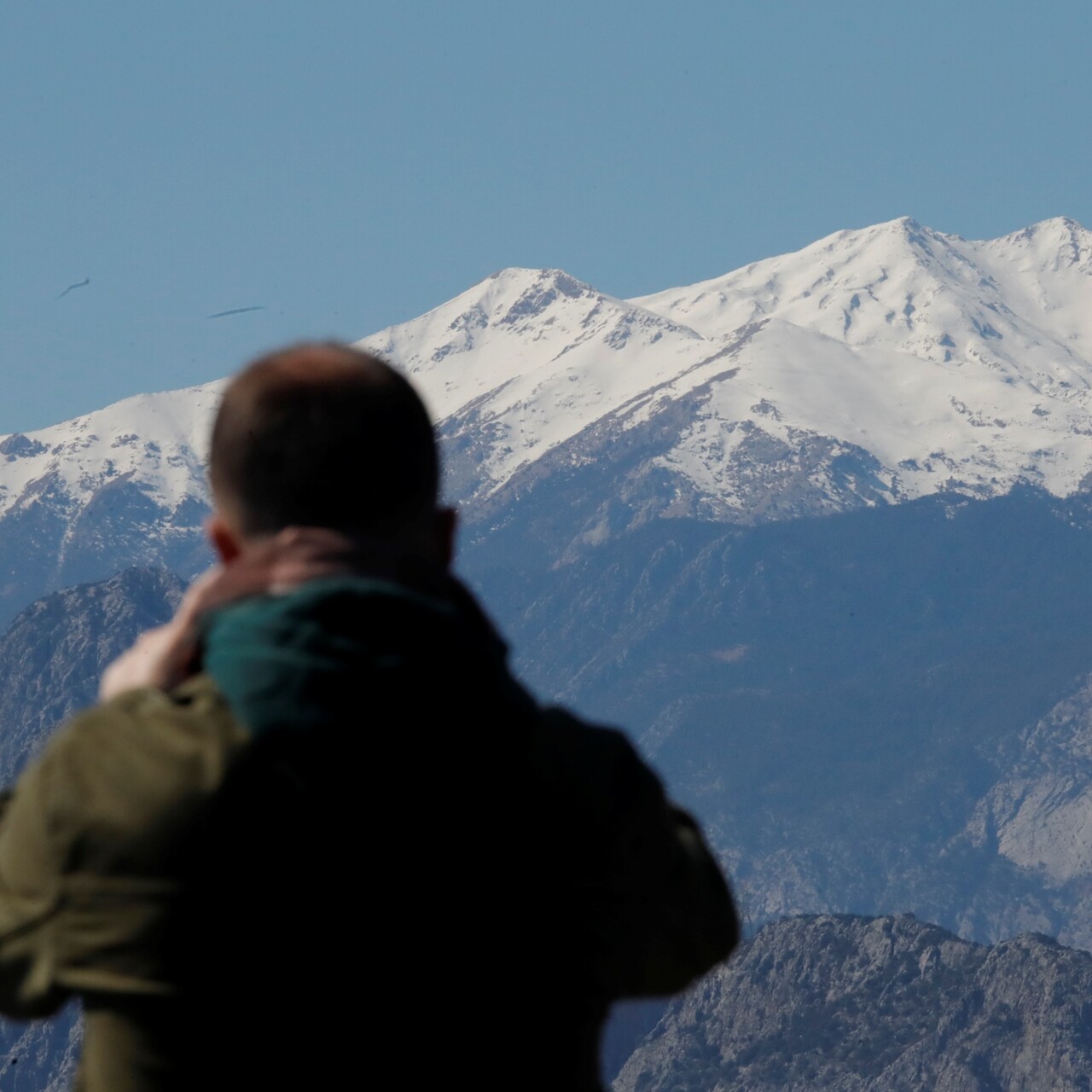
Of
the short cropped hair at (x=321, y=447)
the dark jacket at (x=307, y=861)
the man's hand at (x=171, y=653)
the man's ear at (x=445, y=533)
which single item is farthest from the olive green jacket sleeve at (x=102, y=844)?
the man's ear at (x=445, y=533)

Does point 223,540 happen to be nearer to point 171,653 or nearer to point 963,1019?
point 171,653

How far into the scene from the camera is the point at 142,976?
3.54m

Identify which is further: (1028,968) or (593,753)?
(1028,968)

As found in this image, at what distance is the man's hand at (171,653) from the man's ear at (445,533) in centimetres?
45

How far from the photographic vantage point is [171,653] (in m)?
3.87

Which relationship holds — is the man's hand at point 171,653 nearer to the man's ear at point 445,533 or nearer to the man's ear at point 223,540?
the man's ear at point 223,540

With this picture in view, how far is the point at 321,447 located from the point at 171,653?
48 cm

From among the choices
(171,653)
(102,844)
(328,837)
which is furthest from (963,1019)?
(102,844)

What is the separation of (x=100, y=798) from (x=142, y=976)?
1.04ft

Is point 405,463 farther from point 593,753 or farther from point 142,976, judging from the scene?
point 142,976

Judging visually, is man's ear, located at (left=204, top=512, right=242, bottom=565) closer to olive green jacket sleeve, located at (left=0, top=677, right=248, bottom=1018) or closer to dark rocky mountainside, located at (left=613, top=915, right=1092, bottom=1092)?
olive green jacket sleeve, located at (left=0, top=677, right=248, bottom=1018)

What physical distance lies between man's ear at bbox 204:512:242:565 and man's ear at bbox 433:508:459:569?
0.40 metres

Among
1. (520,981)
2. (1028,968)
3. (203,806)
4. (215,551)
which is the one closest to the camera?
(203,806)

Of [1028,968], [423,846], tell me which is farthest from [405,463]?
[1028,968]
